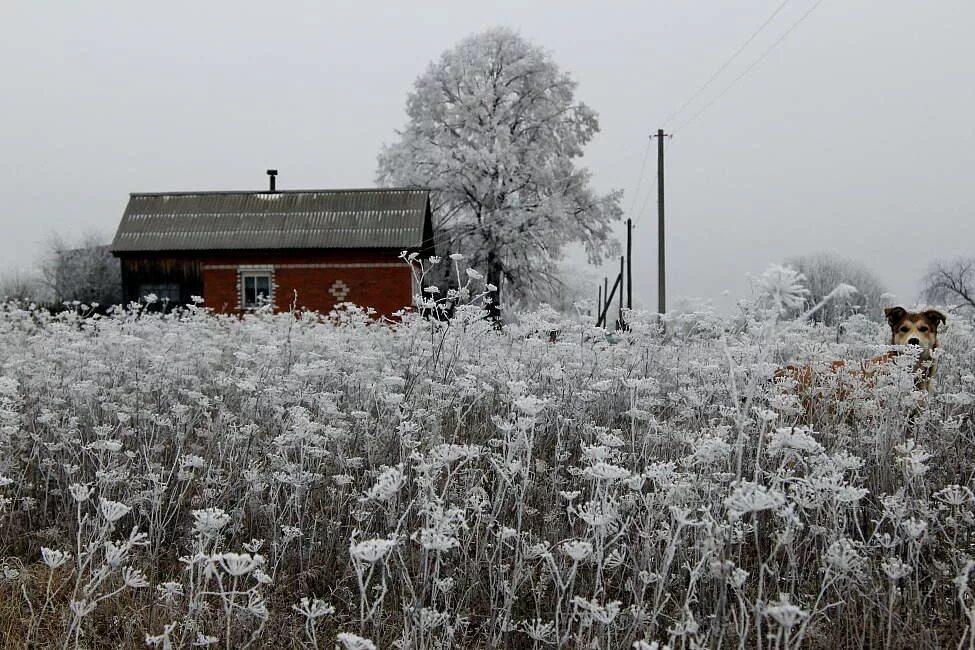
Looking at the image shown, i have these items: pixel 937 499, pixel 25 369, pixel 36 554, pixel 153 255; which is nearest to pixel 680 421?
pixel 937 499

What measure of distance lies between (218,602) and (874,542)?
10.1 feet

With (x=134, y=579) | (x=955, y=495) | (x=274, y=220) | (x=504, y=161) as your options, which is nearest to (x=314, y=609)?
(x=134, y=579)

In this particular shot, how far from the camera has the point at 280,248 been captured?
993 inches

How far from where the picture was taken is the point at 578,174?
87.1ft

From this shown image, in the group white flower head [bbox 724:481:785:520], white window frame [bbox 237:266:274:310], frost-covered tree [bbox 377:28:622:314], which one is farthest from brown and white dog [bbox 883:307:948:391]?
white window frame [bbox 237:266:274:310]

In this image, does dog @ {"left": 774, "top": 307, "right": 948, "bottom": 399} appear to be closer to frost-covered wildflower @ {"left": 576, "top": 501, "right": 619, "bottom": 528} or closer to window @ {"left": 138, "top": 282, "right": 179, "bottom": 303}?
frost-covered wildflower @ {"left": 576, "top": 501, "right": 619, "bottom": 528}

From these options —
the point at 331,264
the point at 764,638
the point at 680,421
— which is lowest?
the point at 764,638

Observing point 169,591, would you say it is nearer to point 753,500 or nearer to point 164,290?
point 753,500

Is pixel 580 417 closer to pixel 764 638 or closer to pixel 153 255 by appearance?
pixel 764 638

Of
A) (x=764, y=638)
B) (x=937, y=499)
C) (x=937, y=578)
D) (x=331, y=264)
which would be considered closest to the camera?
(x=764, y=638)

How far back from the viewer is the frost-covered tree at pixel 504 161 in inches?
974

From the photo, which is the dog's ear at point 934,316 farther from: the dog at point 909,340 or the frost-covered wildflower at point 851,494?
the frost-covered wildflower at point 851,494

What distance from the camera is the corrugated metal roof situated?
82.9ft

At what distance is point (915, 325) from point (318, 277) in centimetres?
2167
